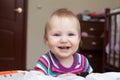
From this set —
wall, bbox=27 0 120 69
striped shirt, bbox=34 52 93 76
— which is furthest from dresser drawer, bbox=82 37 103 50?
striped shirt, bbox=34 52 93 76

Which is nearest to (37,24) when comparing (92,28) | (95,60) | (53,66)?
(92,28)

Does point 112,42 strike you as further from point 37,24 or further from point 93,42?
point 37,24

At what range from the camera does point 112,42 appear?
12.0 ft

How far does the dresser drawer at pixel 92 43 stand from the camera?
4.29m

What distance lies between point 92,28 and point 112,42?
84 cm

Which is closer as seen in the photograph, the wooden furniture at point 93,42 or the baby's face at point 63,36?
the baby's face at point 63,36

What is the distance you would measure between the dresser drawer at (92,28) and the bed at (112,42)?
0.56m

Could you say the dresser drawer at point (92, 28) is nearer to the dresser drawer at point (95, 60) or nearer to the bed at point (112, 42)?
the dresser drawer at point (95, 60)

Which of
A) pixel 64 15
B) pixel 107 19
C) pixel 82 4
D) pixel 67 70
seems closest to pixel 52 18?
pixel 64 15

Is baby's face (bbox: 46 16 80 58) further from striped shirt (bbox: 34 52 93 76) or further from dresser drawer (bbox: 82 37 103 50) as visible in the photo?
dresser drawer (bbox: 82 37 103 50)

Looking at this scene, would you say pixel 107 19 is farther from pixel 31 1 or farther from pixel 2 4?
pixel 2 4

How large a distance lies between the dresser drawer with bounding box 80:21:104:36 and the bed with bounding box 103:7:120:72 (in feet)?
1.84

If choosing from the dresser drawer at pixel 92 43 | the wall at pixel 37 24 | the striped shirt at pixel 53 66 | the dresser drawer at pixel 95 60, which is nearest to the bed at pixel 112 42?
the dresser drawer at pixel 92 43

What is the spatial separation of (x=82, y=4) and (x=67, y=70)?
13.7ft
